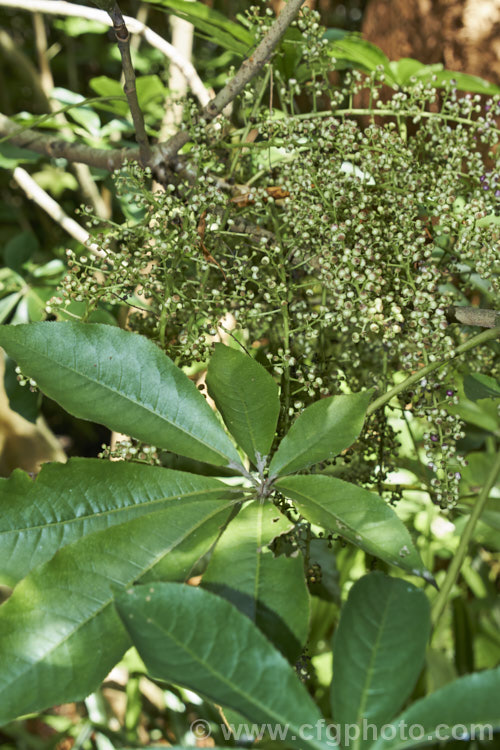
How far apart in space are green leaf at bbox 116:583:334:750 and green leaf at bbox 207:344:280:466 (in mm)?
165

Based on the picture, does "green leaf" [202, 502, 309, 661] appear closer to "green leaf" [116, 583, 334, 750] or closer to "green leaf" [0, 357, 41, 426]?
"green leaf" [116, 583, 334, 750]

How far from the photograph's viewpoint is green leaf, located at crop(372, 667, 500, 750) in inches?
13.6

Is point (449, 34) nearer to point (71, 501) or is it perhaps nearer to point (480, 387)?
point (480, 387)

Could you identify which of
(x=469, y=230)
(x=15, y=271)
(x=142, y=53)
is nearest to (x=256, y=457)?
(x=469, y=230)

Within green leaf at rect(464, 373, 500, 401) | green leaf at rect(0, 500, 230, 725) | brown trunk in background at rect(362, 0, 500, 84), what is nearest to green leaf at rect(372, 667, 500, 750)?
green leaf at rect(0, 500, 230, 725)


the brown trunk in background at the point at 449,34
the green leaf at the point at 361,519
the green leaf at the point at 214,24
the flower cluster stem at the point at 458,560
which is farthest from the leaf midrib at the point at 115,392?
the brown trunk in background at the point at 449,34

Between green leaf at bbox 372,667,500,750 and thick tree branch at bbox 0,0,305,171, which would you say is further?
thick tree branch at bbox 0,0,305,171

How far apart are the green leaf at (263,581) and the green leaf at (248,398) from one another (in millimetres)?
73

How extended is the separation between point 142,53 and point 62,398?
61.4 inches

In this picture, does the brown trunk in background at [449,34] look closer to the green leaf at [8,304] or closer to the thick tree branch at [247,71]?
the thick tree branch at [247,71]

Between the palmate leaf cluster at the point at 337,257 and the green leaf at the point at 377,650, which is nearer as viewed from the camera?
the green leaf at the point at 377,650

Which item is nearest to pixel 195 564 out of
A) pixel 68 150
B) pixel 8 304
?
pixel 68 150

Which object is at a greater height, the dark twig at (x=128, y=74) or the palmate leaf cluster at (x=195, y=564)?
the dark twig at (x=128, y=74)

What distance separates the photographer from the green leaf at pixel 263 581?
0.42m
